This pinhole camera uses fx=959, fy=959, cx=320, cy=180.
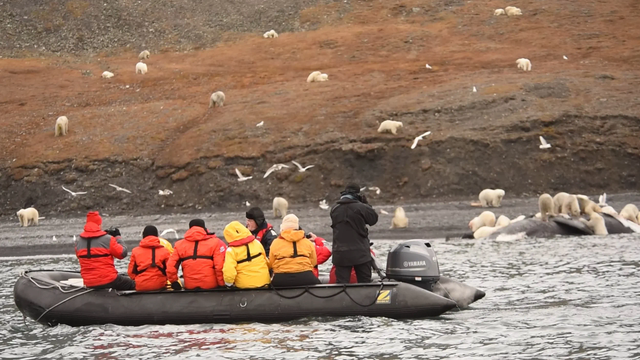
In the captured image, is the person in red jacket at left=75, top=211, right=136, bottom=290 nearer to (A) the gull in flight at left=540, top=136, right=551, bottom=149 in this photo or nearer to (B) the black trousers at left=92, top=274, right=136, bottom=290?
(B) the black trousers at left=92, top=274, right=136, bottom=290

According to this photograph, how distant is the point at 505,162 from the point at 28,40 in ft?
124

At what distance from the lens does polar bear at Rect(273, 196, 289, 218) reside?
108 ft

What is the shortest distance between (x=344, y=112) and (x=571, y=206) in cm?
1485

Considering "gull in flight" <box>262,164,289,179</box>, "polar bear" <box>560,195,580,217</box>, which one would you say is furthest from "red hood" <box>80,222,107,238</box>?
"gull in flight" <box>262,164,289,179</box>

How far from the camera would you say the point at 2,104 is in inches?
1928

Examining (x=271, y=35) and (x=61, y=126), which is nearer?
(x=61, y=126)

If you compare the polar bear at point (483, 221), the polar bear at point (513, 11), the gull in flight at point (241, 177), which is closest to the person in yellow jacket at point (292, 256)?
the polar bear at point (483, 221)

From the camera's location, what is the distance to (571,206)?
27844 millimetres

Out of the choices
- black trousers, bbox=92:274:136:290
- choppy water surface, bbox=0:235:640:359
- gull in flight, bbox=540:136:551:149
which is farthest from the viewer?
gull in flight, bbox=540:136:551:149

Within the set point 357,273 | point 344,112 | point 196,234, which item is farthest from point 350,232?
point 344,112

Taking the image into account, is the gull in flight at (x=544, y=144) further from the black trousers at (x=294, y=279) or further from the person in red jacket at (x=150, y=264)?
the person in red jacket at (x=150, y=264)

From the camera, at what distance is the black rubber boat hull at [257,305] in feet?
47.8

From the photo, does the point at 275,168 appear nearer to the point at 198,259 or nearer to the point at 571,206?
the point at 571,206

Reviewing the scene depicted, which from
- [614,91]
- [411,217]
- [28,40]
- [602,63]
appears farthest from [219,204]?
[28,40]
